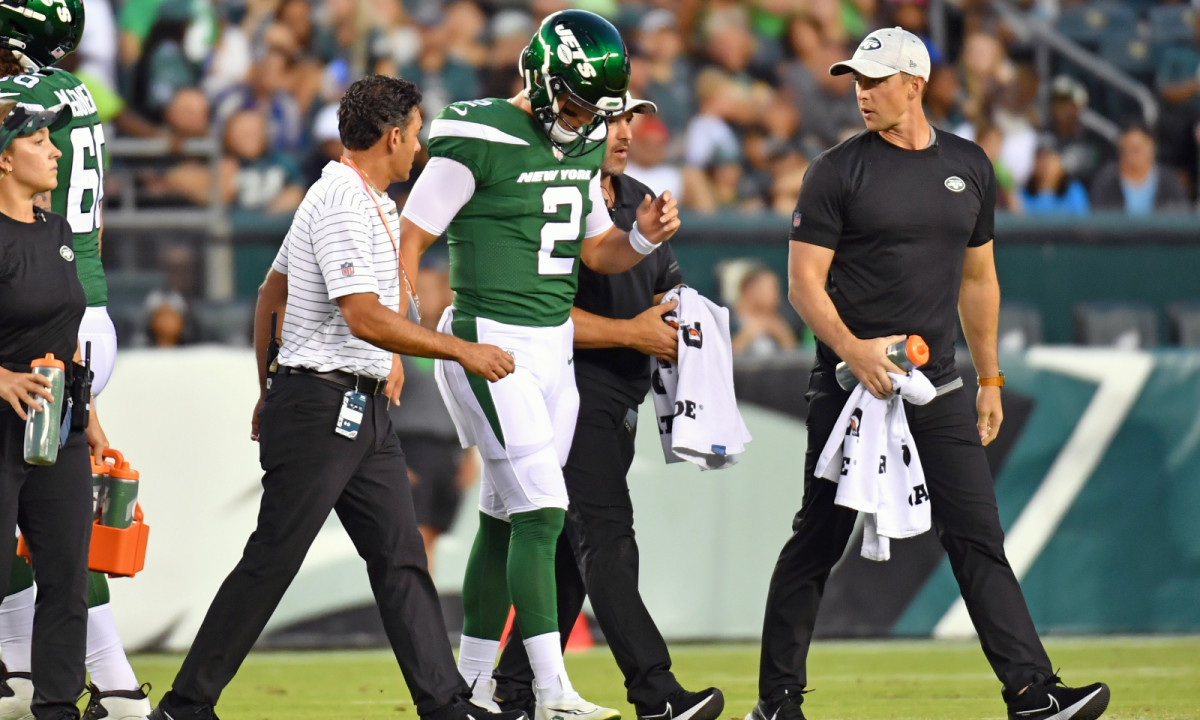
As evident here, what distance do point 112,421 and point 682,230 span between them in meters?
3.78

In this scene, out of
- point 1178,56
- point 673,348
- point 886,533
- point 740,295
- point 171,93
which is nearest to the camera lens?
point 886,533

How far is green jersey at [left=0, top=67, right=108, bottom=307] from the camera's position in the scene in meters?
5.48

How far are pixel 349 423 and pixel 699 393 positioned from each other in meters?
1.40

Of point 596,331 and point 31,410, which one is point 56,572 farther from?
point 596,331

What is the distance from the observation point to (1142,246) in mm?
10922

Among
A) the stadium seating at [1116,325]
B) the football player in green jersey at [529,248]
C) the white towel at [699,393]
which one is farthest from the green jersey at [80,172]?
the stadium seating at [1116,325]

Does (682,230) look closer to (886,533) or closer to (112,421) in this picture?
(112,421)

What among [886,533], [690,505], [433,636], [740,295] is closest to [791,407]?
[690,505]

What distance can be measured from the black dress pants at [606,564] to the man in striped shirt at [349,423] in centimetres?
59

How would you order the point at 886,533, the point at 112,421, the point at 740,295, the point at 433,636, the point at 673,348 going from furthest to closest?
the point at 740,295
the point at 112,421
the point at 673,348
the point at 886,533
the point at 433,636

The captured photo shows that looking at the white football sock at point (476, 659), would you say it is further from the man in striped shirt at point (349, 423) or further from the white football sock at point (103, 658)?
the white football sock at point (103, 658)

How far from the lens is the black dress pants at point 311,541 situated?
4.96 meters

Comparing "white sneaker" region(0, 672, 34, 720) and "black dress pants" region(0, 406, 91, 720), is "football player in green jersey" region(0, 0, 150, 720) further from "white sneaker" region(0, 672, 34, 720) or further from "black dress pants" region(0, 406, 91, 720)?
"black dress pants" region(0, 406, 91, 720)

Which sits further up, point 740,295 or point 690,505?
point 740,295
